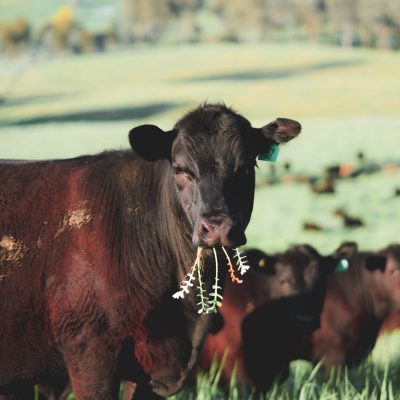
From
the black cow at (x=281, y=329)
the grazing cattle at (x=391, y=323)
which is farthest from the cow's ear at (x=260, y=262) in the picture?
the grazing cattle at (x=391, y=323)

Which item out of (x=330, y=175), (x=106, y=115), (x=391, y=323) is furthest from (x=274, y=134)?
(x=106, y=115)

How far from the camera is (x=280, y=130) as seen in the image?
5426 mm

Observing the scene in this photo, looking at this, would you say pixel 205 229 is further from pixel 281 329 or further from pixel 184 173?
pixel 281 329

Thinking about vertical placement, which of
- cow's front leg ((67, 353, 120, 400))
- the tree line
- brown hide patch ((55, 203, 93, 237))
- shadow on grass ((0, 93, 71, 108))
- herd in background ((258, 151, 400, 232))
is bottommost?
cow's front leg ((67, 353, 120, 400))

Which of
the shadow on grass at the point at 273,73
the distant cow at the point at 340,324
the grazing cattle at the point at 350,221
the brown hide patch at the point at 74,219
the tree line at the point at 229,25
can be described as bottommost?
the distant cow at the point at 340,324

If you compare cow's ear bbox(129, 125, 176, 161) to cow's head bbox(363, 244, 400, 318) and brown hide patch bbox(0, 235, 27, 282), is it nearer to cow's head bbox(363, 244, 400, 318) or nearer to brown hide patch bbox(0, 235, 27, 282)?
brown hide patch bbox(0, 235, 27, 282)

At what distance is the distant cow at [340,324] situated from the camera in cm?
847

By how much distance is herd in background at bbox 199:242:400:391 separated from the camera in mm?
8430

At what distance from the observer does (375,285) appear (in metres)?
9.39

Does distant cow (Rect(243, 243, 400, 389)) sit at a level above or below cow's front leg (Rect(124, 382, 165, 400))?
above

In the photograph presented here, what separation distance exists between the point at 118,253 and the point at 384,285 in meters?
4.78

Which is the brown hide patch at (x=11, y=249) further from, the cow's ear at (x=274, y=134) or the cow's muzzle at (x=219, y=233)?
the cow's ear at (x=274, y=134)

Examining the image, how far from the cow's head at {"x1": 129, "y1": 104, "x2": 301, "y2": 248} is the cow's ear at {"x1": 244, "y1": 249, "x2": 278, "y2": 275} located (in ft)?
11.7

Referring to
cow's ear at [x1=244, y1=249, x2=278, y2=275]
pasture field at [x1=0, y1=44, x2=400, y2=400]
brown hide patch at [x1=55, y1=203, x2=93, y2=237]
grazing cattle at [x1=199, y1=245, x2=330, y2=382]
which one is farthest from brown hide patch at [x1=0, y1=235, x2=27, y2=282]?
cow's ear at [x1=244, y1=249, x2=278, y2=275]
